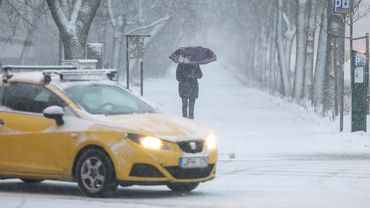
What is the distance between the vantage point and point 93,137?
11656 mm

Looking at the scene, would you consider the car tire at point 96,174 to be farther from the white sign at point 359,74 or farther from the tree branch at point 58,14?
the tree branch at point 58,14

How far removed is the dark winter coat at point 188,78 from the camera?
2595 cm

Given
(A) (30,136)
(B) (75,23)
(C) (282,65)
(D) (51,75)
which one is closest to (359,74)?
(B) (75,23)

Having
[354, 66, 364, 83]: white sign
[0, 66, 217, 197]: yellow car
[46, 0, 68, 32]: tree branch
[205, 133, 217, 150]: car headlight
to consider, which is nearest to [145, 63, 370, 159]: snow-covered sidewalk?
[354, 66, 364, 83]: white sign

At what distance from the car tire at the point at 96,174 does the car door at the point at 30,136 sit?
29 cm

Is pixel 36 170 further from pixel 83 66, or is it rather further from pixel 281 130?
pixel 281 130

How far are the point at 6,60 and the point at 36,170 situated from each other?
61.9 meters

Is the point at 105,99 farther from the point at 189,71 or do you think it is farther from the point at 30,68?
the point at 189,71

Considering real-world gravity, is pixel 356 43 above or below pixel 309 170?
above

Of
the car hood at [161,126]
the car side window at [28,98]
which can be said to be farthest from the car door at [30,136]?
the car hood at [161,126]

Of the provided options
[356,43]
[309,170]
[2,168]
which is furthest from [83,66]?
[356,43]

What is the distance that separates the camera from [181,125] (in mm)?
11992

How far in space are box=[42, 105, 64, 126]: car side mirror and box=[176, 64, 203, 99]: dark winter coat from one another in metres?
14.0

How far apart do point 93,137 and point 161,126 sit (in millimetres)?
779
